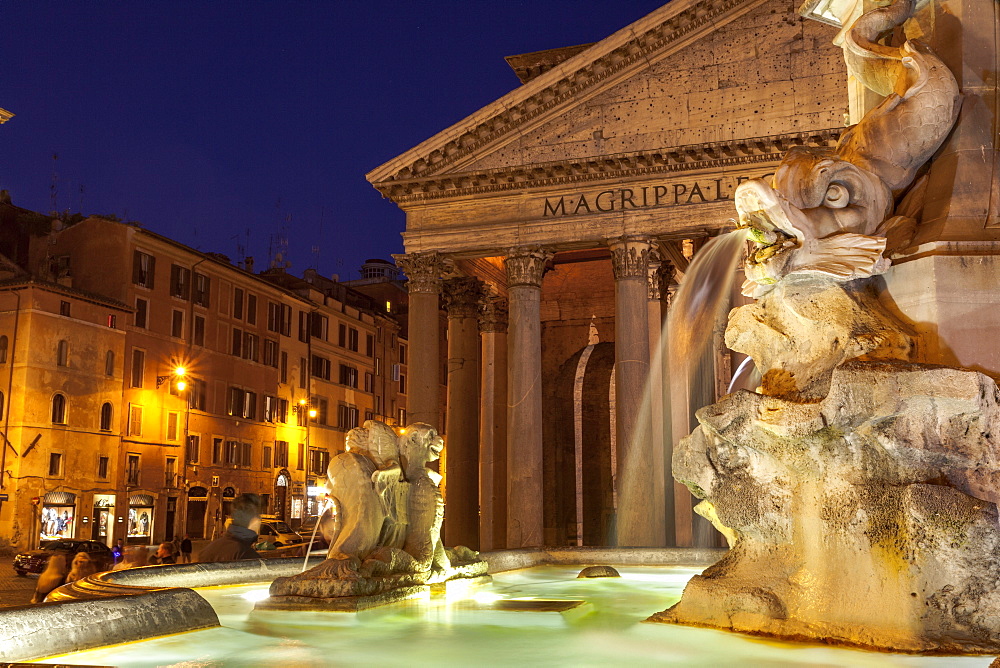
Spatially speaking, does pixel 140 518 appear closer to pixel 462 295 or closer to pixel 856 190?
pixel 462 295

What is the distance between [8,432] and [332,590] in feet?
90.1

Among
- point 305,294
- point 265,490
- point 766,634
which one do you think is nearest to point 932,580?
point 766,634

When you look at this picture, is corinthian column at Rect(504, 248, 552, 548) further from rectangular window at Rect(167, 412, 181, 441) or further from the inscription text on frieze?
rectangular window at Rect(167, 412, 181, 441)

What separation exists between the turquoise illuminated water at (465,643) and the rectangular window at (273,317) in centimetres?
3590

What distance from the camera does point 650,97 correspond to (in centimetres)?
1964

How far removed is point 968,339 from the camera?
12.0ft

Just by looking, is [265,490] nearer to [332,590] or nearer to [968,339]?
[332,590]

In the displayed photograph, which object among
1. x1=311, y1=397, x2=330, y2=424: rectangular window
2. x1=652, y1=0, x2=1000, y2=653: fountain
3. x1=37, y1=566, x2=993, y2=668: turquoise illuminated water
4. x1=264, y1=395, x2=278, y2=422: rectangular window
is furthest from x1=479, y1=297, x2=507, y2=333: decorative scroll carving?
x1=311, y1=397, x2=330, y2=424: rectangular window

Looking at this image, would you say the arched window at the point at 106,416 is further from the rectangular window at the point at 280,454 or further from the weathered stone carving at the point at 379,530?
the weathered stone carving at the point at 379,530

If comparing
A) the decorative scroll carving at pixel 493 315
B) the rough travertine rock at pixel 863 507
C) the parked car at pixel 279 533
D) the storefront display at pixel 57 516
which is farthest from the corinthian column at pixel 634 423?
the storefront display at pixel 57 516

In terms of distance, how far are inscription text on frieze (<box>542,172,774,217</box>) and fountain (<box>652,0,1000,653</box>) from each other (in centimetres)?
1479

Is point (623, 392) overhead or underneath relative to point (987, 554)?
overhead

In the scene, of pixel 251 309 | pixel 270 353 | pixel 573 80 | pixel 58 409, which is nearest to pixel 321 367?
pixel 270 353

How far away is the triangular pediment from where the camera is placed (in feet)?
62.0
